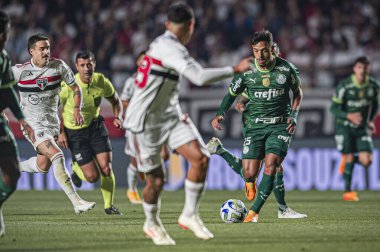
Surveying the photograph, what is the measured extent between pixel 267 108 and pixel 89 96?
324 centimetres

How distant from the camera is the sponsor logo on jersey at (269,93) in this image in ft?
36.0

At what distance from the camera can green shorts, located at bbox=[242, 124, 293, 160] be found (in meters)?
10.6

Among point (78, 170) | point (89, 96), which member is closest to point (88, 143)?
point (78, 170)

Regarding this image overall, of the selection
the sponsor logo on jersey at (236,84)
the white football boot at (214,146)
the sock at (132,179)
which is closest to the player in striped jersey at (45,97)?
the sponsor logo on jersey at (236,84)

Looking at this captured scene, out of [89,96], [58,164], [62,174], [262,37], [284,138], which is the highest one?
[262,37]

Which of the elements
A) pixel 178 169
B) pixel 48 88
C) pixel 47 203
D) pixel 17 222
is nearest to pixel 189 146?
pixel 17 222

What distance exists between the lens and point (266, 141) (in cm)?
1088

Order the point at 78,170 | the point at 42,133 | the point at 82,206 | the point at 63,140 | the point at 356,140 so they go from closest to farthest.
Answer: the point at 82,206, the point at 42,133, the point at 63,140, the point at 78,170, the point at 356,140

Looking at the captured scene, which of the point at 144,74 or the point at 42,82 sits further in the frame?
the point at 42,82

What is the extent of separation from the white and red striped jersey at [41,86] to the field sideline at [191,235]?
146 cm

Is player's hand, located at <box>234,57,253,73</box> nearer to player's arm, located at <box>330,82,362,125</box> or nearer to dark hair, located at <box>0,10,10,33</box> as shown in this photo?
dark hair, located at <box>0,10,10,33</box>

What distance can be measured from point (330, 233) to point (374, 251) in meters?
1.58

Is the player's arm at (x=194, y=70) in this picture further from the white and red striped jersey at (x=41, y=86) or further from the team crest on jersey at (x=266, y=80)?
the white and red striped jersey at (x=41, y=86)

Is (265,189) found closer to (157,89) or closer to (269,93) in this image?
(269,93)
